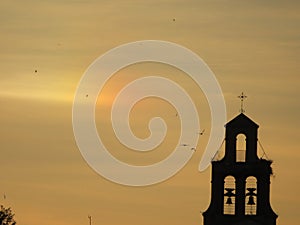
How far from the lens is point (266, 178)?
83.5 m

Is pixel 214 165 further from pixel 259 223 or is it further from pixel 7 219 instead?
pixel 7 219

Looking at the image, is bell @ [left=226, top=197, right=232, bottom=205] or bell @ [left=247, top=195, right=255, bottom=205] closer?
bell @ [left=247, top=195, right=255, bottom=205]

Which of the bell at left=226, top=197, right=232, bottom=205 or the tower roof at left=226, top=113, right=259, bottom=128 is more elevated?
the tower roof at left=226, top=113, right=259, bottom=128

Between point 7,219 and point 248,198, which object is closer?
point 248,198

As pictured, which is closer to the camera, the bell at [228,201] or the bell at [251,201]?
the bell at [251,201]

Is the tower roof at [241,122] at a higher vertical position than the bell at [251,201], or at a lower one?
higher

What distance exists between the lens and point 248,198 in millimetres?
82875

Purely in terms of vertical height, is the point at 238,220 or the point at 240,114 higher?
the point at 240,114

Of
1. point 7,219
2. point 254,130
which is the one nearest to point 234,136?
point 254,130

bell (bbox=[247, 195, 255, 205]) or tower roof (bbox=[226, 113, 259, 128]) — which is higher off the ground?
tower roof (bbox=[226, 113, 259, 128])

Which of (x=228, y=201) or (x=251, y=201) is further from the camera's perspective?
(x=228, y=201)

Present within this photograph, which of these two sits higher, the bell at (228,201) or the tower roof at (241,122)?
the tower roof at (241,122)

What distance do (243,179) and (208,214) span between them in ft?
8.60

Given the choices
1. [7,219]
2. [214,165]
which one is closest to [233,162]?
[214,165]
